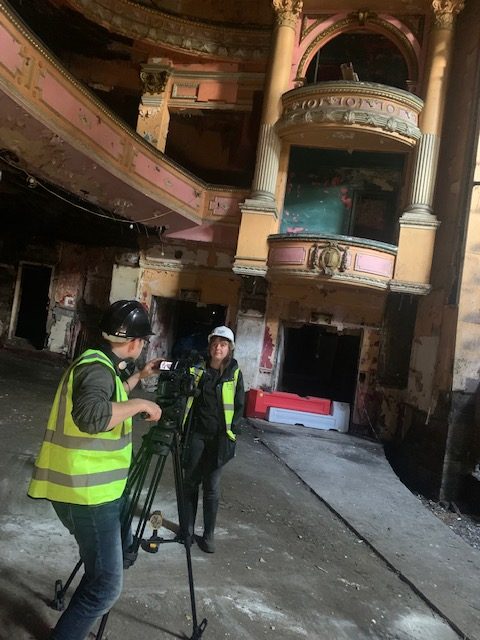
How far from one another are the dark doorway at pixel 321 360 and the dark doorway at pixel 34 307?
6570 mm

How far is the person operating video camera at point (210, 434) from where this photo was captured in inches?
124

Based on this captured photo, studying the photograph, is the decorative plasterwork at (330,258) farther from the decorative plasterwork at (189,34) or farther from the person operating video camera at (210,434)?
the person operating video camera at (210,434)

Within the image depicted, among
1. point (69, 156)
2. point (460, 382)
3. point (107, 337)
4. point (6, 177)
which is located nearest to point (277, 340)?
point (460, 382)

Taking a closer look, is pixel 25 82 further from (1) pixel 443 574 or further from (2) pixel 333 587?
(1) pixel 443 574

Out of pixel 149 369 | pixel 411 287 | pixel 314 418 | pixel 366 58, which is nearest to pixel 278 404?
pixel 314 418

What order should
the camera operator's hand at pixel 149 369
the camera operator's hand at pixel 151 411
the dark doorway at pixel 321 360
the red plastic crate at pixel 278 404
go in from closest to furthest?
1. the camera operator's hand at pixel 151 411
2. the camera operator's hand at pixel 149 369
3. the red plastic crate at pixel 278 404
4. the dark doorway at pixel 321 360

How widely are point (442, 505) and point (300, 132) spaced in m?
6.77

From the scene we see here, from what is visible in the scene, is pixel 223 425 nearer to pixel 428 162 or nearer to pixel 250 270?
pixel 250 270

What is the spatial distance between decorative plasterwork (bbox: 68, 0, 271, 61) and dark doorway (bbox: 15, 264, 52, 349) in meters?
5.98

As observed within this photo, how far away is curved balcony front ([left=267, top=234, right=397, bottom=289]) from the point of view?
8.00 m

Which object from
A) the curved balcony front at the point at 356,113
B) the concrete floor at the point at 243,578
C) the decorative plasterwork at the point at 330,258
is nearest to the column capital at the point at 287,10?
the curved balcony front at the point at 356,113

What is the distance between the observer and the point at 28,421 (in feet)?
18.2

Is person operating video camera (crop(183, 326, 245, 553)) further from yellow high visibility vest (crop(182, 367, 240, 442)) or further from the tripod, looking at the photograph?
the tripod

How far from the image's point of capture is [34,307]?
1183 cm
